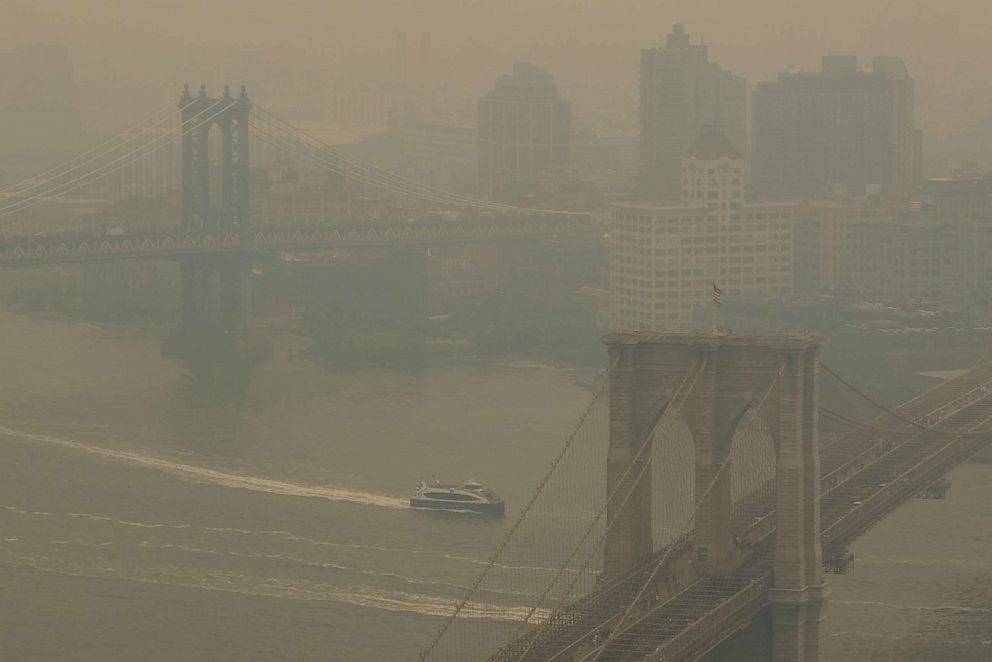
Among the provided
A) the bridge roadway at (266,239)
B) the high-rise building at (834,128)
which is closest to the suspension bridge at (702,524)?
the bridge roadway at (266,239)

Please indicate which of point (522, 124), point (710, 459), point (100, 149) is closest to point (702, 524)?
point (710, 459)

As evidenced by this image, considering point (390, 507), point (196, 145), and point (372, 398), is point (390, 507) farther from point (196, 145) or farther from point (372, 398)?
point (196, 145)

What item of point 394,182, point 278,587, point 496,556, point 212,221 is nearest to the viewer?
point 496,556

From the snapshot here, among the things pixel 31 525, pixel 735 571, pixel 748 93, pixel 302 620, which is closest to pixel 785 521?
pixel 735 571

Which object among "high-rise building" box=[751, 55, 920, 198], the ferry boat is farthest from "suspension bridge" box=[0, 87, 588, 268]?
the ferry boat

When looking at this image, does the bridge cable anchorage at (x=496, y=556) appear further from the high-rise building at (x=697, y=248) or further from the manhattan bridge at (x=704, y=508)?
the high-rise building at (x=697, y=248)

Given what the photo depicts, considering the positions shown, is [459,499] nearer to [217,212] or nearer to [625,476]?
[625,476]

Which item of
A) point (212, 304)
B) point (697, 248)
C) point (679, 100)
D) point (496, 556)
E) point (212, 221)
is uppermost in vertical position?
point (679, 100)
